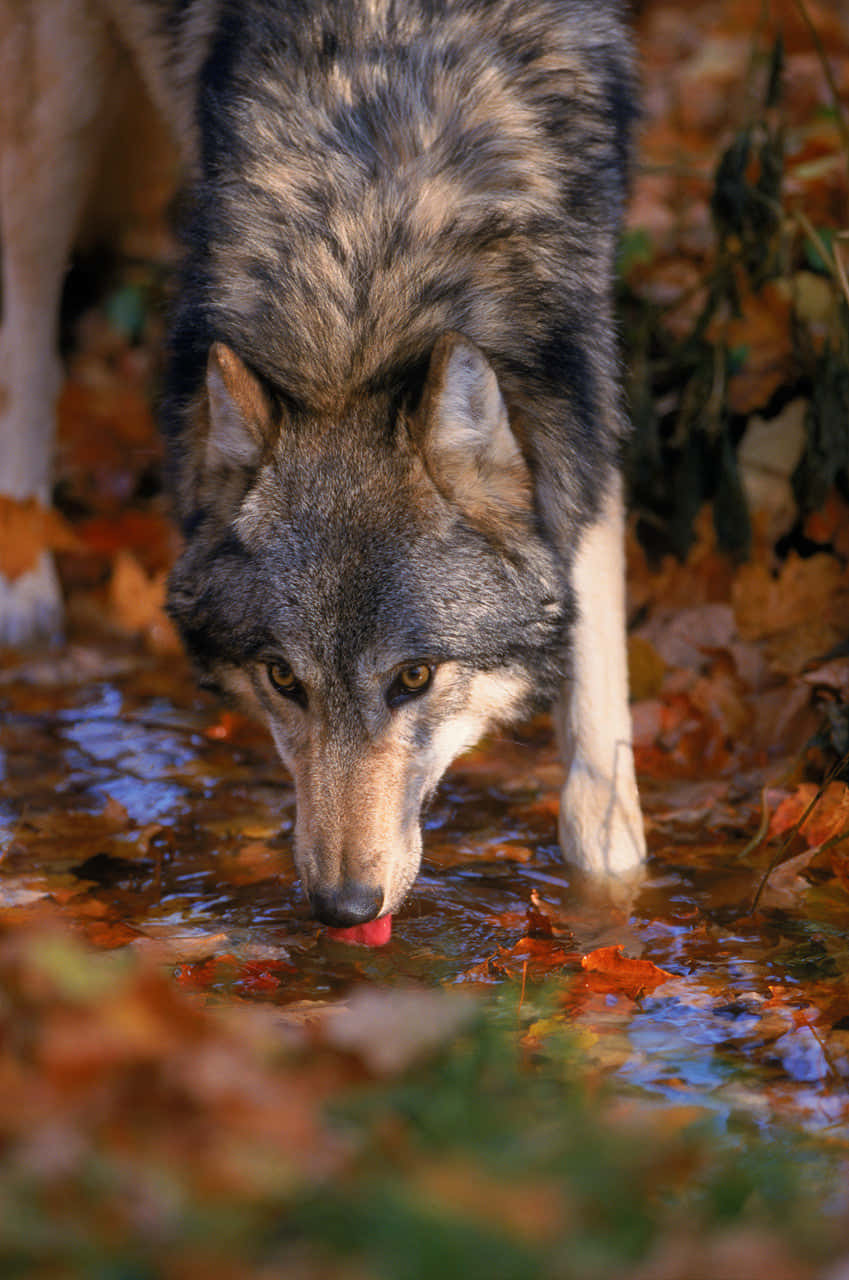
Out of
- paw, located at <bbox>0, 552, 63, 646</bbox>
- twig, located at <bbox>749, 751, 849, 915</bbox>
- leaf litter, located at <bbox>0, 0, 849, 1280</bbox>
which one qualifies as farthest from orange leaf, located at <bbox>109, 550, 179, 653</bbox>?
twig, located at <bbox>749, 751, 849, 915</bbox>

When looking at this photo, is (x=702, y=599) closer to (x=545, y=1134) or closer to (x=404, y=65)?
(x=404, y=65)

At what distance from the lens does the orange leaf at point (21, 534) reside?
15.8ft

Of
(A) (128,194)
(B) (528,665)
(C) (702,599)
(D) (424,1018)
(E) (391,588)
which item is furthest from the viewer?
(A) (128,194)

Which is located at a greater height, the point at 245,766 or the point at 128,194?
the point at 128,194

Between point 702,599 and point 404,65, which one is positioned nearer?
point 404,65

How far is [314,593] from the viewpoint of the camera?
2.71 metres

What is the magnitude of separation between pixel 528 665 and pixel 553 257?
0.91 meters

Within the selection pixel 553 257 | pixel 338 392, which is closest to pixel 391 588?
pixel 338 392

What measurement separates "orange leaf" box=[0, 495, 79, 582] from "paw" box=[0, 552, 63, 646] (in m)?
0.03

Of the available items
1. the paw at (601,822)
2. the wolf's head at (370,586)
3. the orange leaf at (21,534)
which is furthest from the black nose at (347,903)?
the orange leaf at (21,534)

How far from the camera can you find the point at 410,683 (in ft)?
9.17

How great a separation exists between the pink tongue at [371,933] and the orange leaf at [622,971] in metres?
0.41

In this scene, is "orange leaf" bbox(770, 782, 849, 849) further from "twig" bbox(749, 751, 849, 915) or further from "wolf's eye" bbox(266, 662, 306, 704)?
"wolf's eye" bbox(266, 662, 306, 704)

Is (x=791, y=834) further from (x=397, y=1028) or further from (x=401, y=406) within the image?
(x=397, y=1028)
